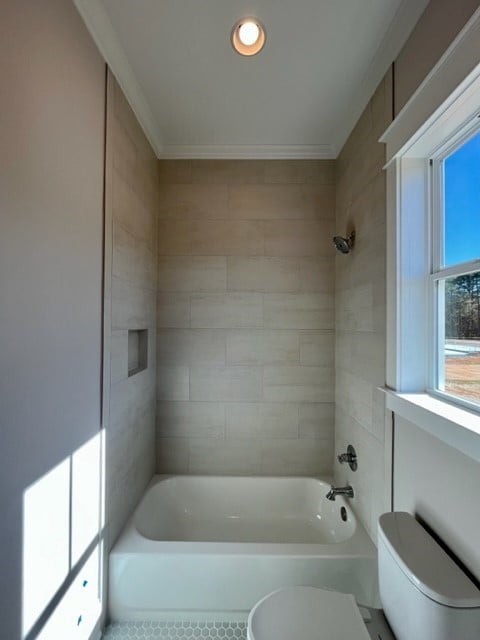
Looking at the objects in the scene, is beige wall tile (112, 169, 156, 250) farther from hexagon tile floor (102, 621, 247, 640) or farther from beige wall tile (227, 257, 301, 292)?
hexagon tile floor (102, 621, 247, 640)

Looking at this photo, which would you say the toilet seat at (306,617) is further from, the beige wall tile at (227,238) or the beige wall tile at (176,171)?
the beige wall tile at (176,171)

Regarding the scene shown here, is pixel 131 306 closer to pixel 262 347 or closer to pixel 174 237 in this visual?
pixel 174 237

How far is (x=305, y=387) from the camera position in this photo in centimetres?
238

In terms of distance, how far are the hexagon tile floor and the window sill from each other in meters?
1.27

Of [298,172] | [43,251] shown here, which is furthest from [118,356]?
[298,172]

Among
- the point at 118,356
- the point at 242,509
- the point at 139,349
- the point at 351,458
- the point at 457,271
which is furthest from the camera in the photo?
the point at 242,509

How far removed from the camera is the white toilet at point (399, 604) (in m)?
0.90

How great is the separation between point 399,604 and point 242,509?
1.40 m

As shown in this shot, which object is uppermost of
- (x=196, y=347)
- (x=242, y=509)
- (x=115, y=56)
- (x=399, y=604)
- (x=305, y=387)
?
(x=115, y=56)

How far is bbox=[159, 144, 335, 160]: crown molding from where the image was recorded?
2.32 m

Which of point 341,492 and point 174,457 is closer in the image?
point 341,492

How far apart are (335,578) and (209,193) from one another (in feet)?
7.85

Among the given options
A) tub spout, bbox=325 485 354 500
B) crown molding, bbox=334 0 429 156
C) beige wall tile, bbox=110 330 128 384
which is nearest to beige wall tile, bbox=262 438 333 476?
tub spout, bbox=325 485 354 500

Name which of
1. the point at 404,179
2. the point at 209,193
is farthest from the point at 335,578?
the point at 209,193
